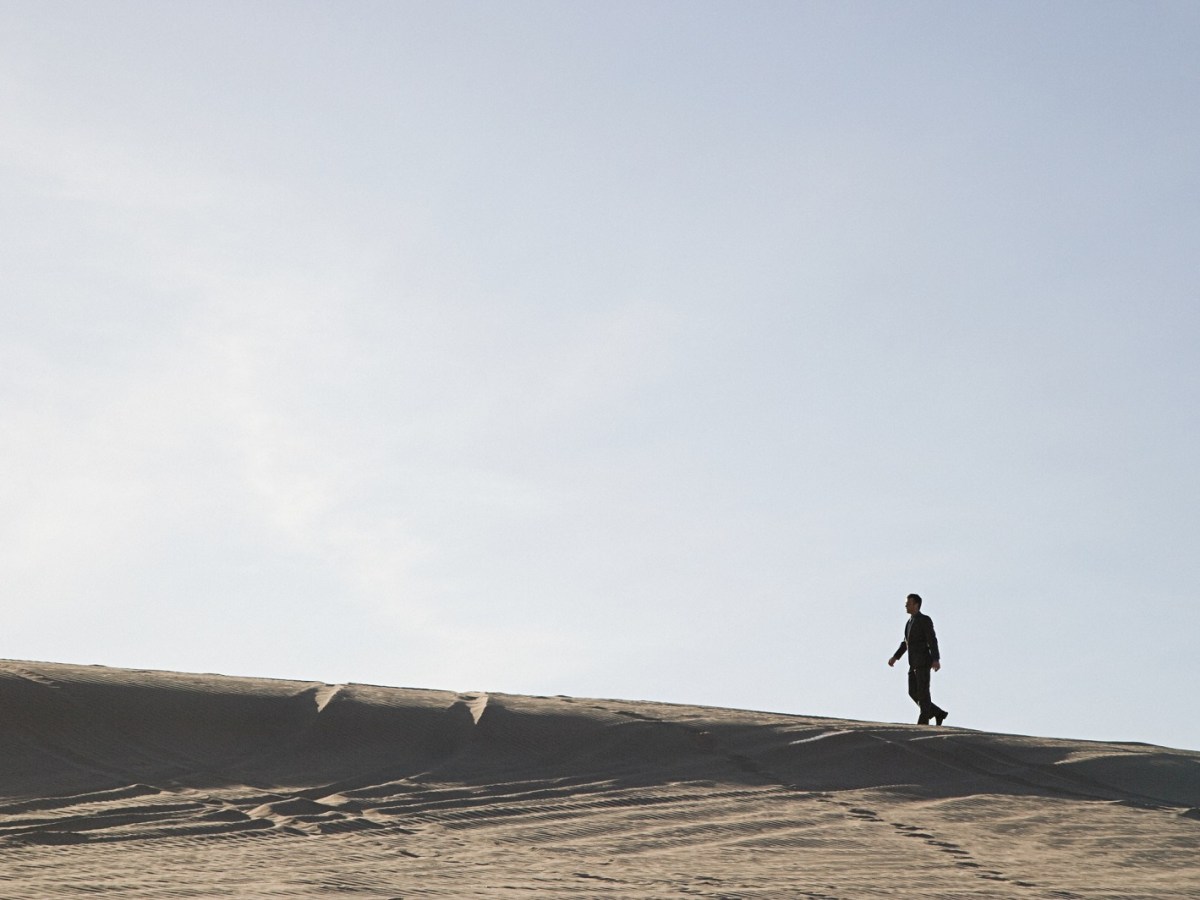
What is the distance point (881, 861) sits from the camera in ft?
23.0

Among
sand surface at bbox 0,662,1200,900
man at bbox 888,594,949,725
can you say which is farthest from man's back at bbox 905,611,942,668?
sand surface at bbox 0,662,1200,900

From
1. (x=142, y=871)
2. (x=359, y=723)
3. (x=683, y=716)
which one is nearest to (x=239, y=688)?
(x=359, y=723)

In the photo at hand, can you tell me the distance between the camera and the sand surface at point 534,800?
638 centimetres

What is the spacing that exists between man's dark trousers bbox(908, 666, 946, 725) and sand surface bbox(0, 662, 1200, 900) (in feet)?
4.50

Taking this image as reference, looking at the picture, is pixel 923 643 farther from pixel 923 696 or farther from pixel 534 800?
pixel 534 800

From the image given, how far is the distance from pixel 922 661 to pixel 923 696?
31 cm

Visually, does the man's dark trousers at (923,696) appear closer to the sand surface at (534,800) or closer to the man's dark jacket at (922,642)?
the man's dark jacket at (922,642)

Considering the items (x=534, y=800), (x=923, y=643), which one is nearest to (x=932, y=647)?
(x=923, y=643)

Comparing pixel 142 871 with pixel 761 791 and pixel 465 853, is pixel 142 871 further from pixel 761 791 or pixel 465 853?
pixel 761 791

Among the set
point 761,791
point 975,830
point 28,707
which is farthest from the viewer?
point 28,707

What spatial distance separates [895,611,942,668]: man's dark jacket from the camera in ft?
42.5

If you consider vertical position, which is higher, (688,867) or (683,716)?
(683,716)

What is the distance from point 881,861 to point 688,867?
3.25ft

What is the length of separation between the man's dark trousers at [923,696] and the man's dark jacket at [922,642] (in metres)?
0.06
